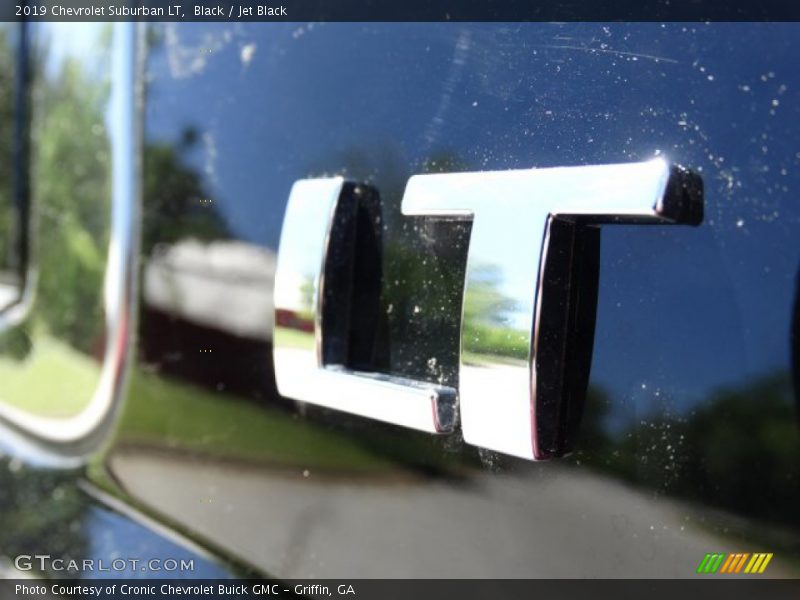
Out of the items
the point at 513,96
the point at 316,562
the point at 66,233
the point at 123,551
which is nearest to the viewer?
the point at 513,96

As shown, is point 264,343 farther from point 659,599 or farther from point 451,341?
point 659,599

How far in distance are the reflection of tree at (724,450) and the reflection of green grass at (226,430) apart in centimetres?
20

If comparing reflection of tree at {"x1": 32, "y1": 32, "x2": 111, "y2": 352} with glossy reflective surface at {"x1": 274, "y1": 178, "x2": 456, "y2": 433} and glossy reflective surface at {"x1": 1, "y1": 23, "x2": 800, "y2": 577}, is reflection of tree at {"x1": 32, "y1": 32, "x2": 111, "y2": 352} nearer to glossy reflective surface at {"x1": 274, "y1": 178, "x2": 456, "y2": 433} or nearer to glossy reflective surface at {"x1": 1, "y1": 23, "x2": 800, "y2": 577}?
glossy reflective surface at {"x1": 1, "y1": 23, "x2": 800, "y2": 577}

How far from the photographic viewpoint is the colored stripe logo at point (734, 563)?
49 centimetres

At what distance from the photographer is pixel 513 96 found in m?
0.60

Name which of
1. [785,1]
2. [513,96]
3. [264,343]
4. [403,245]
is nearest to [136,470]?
[264,343]

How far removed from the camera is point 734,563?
1.64 ft

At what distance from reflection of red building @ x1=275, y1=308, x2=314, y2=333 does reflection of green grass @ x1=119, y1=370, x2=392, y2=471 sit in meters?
0.09

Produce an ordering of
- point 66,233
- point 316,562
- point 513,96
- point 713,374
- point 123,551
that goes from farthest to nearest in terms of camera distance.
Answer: point 66,233
point 123,551
point 316,562
point 513,96
point 713,374

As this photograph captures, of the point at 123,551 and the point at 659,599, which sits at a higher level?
the point at 659,599

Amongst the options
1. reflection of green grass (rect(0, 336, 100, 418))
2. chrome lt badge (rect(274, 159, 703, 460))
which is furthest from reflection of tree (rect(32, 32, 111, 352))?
chrome lt badge (rect(274, 159, 703, 460))

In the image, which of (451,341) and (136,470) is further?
(136,470)

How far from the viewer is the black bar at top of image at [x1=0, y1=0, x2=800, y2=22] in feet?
1.71

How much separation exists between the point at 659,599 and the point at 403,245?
1.00 ft
